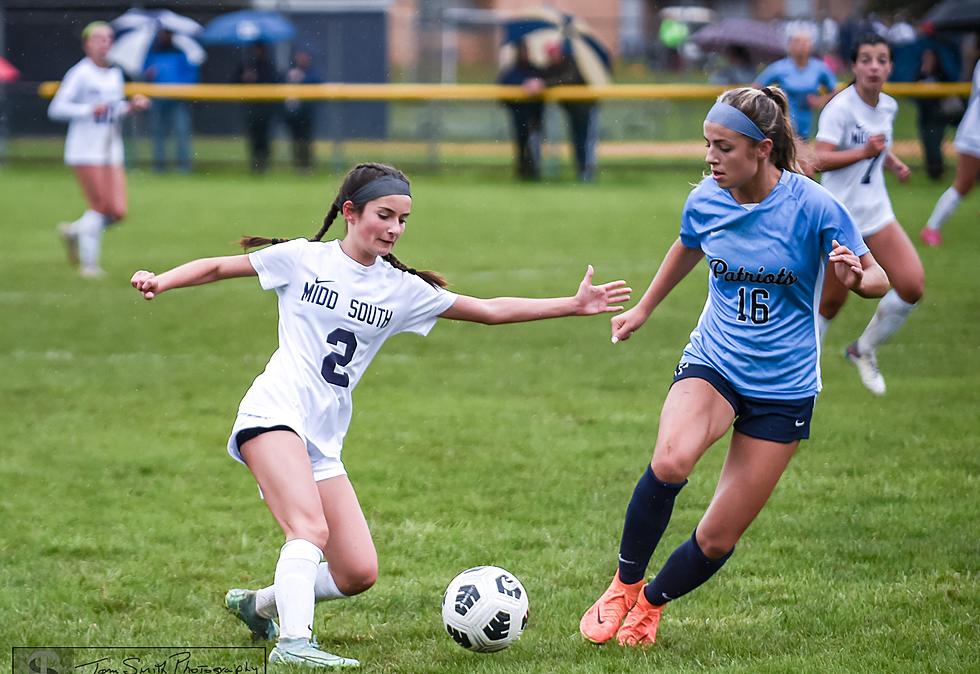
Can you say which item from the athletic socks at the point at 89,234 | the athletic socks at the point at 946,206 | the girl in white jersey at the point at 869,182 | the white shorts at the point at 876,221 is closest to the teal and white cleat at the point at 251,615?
the girl in white jersey at the point at 869,182

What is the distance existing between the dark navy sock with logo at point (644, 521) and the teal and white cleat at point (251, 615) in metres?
1.26

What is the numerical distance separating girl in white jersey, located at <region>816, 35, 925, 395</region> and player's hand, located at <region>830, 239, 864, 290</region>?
4.12 metres

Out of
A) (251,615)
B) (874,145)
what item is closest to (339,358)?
(251,615)

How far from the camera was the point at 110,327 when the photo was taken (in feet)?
36.2

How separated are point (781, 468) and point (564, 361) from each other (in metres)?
5.34

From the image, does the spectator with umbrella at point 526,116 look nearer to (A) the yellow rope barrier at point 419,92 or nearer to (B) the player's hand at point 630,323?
(A) the yellow rope barrier at point 419,92

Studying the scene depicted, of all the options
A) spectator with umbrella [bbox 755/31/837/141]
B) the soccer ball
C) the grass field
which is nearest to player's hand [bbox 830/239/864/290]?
the grass field

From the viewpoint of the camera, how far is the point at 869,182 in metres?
8.77

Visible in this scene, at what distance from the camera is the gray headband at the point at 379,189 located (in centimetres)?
458

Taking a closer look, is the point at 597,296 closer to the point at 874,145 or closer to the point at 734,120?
the point at 734,120

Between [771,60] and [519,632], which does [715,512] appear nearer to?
[519,632]

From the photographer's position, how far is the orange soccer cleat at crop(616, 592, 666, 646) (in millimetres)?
4695

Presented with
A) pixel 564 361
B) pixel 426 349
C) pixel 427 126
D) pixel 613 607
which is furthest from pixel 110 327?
pixel 427 126

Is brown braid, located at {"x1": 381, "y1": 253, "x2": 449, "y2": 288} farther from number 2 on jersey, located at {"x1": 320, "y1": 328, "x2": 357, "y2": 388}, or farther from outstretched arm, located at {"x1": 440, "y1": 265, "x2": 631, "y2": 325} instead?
number 2 on jersey, located at {"x1": 320, "y1": 328, "x2": 357, "y2": 388}
